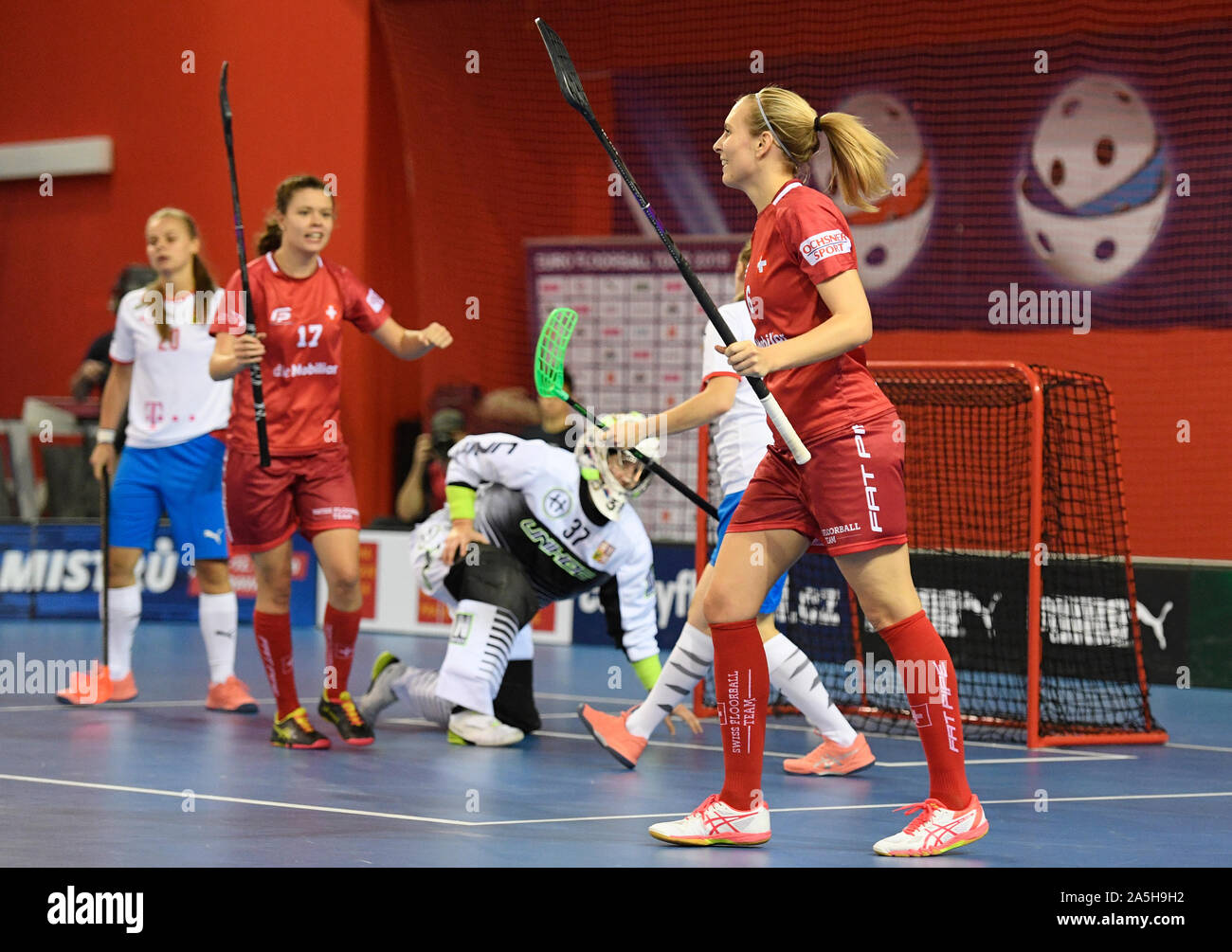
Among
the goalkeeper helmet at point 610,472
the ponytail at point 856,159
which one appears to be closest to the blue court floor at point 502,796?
the goalkeeper helmet at point 610,472

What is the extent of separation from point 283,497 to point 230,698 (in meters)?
1.32

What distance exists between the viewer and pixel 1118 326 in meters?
9.80

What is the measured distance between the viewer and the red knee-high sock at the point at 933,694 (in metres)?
3.60

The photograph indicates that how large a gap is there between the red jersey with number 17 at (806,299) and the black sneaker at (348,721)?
2327 millimetres

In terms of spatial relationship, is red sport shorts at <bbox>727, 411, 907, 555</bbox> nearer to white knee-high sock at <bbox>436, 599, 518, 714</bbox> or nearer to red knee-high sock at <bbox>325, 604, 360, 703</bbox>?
white knee-high sock at <bbox>436, 599, 518, 714</bbox>

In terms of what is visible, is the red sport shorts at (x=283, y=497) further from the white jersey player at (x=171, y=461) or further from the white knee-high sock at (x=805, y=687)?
the white knee-high sock at (x=805, y=687)

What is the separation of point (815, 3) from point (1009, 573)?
4576 mm

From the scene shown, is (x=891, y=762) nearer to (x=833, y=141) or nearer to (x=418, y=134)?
(x=833, y=141)

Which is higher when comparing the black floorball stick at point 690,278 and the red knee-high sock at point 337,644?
the black floorball stick at point 690,278

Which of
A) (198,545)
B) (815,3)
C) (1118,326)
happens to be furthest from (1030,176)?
(198,545)

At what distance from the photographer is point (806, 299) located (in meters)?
3.67

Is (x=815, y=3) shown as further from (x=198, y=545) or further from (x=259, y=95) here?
(x=198, y=545)

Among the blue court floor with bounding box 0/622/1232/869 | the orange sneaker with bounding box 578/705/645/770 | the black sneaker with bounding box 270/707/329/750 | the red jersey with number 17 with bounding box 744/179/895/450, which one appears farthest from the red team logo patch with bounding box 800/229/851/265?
the black sneaker with bounding box 270/707/329/750

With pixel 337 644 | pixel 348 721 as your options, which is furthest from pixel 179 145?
pixel 348 721
